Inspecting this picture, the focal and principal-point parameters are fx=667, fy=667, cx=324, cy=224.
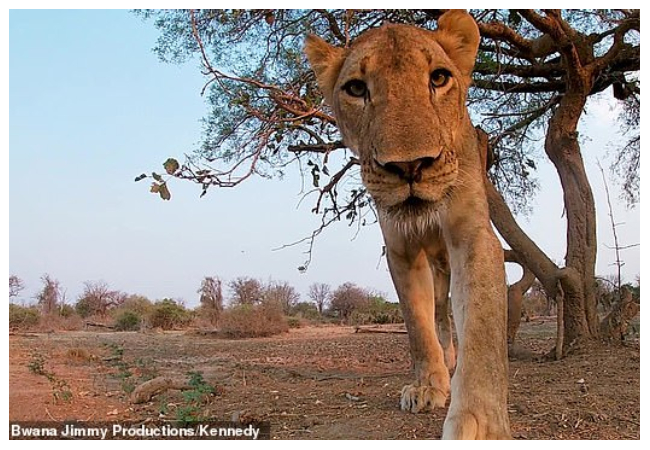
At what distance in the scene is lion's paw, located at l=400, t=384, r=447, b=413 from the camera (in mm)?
3049

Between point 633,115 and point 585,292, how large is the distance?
226cm

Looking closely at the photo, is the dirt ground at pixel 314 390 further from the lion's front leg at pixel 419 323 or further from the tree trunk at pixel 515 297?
the tree trunk at pixel 515 297

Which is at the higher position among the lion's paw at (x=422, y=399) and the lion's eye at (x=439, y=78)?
the lion's eye at (x=439, y=78)

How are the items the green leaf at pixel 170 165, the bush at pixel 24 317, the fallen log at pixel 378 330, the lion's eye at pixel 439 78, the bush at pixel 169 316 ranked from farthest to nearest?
1. the bush at pixel 169 316
2. the fallen log at pixel 378 330
3. the bush at pixel 24 317
4. the green leaf at pixel 170 165
5. the lion's eye at pixel 439 78

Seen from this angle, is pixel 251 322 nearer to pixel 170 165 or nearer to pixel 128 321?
pixel 128 321

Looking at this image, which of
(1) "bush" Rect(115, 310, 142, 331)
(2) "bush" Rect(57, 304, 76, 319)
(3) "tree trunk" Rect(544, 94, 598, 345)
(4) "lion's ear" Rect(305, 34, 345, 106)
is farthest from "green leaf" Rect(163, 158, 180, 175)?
(1) "bush" Rect(115, 310, 142, 331)

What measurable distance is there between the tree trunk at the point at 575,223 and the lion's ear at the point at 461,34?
240 centimetres

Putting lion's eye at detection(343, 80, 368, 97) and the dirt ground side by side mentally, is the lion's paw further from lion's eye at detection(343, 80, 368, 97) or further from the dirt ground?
lion's eye at detection(343, 80, 368, 97)

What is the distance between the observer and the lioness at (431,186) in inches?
86.7

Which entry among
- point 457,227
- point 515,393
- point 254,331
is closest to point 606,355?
point 515,393

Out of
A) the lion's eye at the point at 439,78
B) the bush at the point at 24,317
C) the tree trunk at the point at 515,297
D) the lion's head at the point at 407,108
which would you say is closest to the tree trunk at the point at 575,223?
the tree trunk at the point at 515,297

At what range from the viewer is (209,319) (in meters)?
10.2

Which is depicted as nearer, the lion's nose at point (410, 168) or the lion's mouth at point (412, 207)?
the lion's nose at point (410, 168)

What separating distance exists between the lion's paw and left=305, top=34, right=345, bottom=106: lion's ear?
4.69ft
